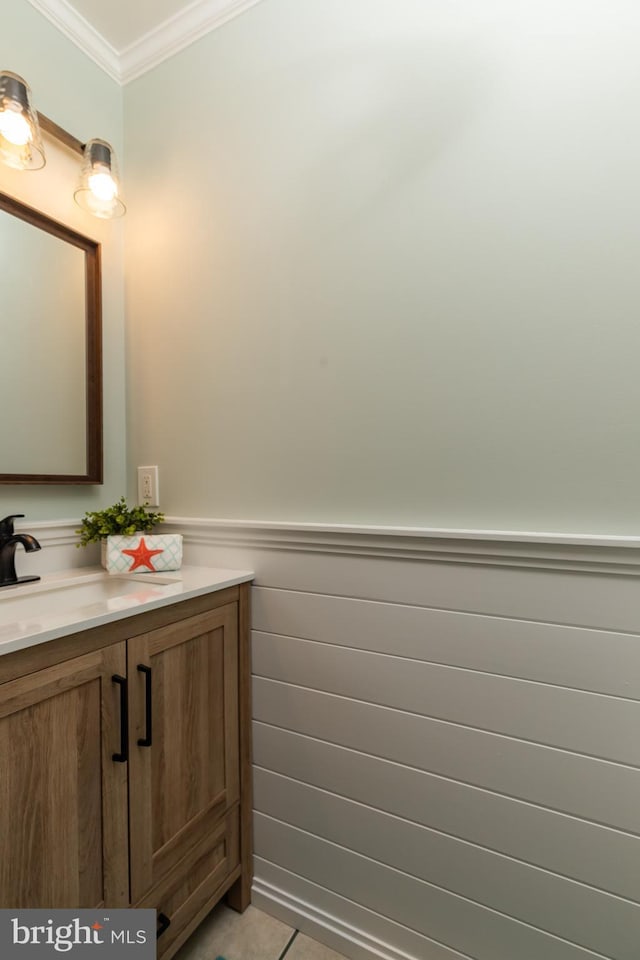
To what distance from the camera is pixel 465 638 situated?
93 centimetres

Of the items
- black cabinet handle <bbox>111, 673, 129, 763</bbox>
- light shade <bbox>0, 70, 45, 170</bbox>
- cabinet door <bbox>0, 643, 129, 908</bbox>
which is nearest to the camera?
cabinet door <bbox>0, 643, 129, 908</bbox>

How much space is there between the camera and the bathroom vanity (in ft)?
2.25

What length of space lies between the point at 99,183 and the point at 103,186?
1 cm

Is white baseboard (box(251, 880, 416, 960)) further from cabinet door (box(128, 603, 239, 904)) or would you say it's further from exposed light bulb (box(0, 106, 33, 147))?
exposed light bulb (box(0, 106, 33, 147))

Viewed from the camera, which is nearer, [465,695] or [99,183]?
[465,695]

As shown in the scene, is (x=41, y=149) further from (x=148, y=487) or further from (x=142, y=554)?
(x=142, y=554)

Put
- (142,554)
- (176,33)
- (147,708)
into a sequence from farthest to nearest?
(176,33), (142,554), (147,708)

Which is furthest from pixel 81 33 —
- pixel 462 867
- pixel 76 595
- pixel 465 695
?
pixel 462 867

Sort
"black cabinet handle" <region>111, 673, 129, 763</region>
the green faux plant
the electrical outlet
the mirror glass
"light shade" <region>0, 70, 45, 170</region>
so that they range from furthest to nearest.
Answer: the electrical outlet
the green faux plant
the mirror glass
"light shade" <region>0, 70, 45, 170</region>
"black cabinet handle" <region>111, 673, 129, 763</region>

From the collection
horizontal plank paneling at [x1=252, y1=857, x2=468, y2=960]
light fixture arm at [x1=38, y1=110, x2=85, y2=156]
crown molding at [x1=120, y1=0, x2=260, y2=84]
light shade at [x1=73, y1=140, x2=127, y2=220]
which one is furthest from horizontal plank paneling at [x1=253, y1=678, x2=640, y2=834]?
crown molding at [x1=120, y1=0, x2=260, y2=84]

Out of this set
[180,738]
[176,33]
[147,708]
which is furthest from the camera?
[176,33]

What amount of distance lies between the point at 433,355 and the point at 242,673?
926mm

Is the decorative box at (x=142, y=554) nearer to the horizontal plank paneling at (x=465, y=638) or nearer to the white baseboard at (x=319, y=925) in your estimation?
the horizontal plank paneling at (x=465, y=638)

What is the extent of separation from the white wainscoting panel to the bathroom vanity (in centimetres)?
12
